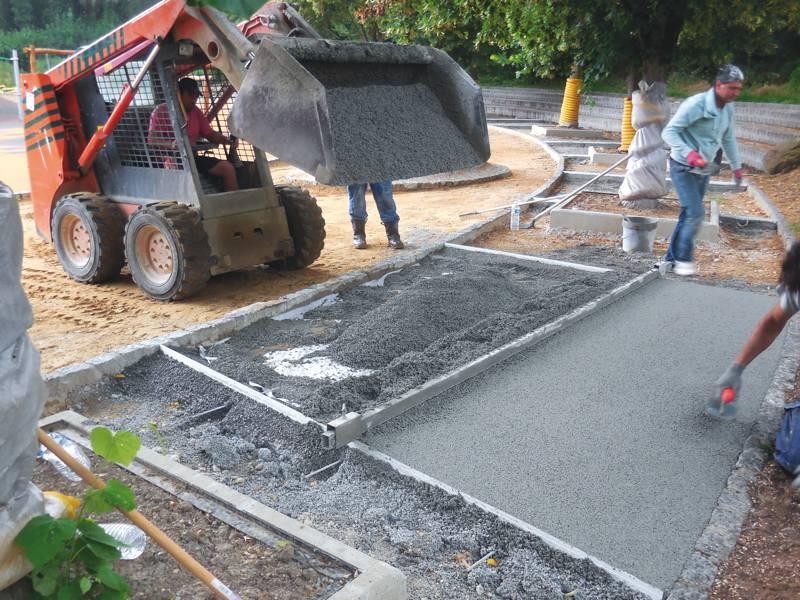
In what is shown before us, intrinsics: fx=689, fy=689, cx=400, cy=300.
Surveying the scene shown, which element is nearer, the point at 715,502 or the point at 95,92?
the point at 715,502

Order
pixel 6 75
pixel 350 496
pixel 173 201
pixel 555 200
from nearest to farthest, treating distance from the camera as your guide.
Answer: pixel 350 496 → pixel 173 201 → pixel 555 200 → pixel 6 75

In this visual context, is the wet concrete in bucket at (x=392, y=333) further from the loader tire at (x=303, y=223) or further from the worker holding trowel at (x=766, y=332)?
the worker holding trowel at (x=766, y=332)

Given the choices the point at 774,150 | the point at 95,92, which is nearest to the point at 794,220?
the point at 774,150

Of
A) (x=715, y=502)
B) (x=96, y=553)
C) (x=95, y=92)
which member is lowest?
(x=715, y=502)

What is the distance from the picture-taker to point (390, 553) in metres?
2.58

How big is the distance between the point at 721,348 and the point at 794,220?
171 inches

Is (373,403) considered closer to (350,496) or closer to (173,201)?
(350,496)

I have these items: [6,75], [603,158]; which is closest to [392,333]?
[603,158]

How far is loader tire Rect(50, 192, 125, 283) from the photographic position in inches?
238

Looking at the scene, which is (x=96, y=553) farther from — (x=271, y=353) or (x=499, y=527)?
(x=271, y=353)

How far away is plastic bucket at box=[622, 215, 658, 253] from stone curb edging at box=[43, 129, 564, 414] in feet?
6.17

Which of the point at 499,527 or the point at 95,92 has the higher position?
the point at 95,92

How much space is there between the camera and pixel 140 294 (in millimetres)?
6066

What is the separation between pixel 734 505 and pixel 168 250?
4.55 metres
